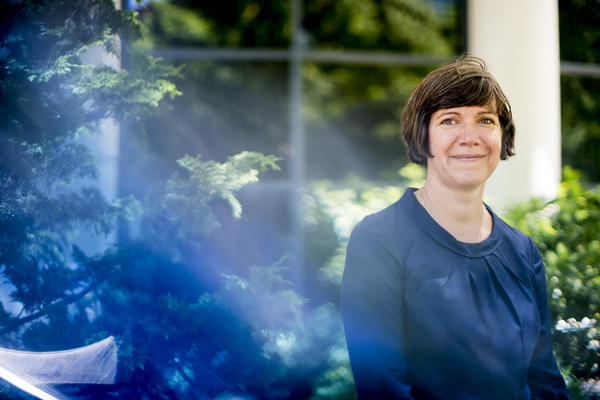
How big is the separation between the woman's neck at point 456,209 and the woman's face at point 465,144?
39 millimetres

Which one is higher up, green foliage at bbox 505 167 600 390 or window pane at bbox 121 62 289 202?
window pane at bbox 121 62 289 202

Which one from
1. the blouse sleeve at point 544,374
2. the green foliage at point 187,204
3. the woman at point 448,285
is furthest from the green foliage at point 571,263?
the green foliage at point 187,204

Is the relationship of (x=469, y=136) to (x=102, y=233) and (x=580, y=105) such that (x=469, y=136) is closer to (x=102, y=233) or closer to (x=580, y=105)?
(x=102, y=233)

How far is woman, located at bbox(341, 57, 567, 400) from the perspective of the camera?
1363mm

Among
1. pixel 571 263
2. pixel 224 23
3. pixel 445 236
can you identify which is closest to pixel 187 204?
pixel 445 236

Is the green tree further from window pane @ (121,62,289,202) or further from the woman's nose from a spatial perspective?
window pane @ (121,62,289,202)

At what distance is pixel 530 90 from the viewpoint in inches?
142

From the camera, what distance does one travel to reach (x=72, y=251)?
178cm

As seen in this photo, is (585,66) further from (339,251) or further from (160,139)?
(160,139)

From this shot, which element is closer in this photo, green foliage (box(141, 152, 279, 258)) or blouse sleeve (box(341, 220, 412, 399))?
blouse sleeve (box(341, 220, 412, 399))

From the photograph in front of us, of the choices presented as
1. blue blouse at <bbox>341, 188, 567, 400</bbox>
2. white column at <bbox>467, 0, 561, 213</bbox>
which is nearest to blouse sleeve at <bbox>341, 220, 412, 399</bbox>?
blue blouse at <bbox>341, 188, 567, 400</bbox>

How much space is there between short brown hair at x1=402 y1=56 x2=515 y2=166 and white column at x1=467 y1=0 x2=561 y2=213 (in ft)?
7.55

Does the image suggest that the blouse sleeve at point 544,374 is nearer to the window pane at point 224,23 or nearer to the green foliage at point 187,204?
the green foliage at point 187,204

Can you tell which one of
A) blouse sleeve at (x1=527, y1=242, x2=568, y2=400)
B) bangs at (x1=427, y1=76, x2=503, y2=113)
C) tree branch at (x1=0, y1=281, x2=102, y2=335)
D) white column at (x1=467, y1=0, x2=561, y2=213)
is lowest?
blouse sleeve at (x1=527, y1=242, x2=568, y2=400)
